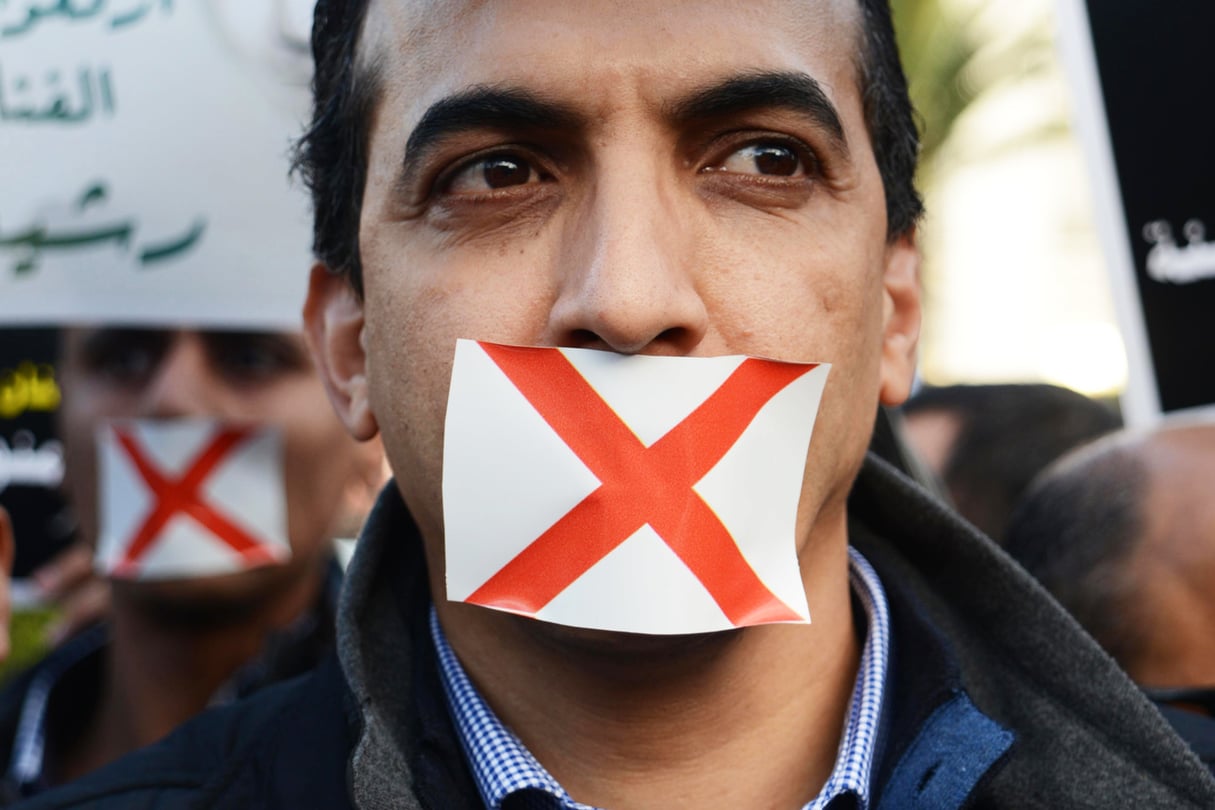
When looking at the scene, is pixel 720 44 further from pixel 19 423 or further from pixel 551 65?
pixel 19 423

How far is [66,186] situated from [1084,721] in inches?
85.0

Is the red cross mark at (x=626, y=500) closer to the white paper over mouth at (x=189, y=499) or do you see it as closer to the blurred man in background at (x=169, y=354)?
the blurred man in background at (x=169, y=354)

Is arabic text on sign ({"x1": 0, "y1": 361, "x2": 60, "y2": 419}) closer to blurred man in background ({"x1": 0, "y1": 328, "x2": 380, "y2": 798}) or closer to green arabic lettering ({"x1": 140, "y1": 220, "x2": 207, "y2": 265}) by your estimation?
blurred man in background ({"x1": 0, "y1": 328, "x2": 380, "y2": 798})

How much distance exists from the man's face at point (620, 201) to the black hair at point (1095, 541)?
1169 mm

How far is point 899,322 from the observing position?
2.29m

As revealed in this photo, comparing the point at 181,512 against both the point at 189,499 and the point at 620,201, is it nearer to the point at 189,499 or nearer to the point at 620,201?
the point at 189,499

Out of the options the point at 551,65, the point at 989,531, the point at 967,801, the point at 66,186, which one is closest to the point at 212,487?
the point at 66,186

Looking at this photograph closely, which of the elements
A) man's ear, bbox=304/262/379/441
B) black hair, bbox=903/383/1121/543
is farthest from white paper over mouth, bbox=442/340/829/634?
black hair, bbox=903/383/1121/543

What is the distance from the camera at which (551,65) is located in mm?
1901

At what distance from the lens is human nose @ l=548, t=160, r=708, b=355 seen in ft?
5.59

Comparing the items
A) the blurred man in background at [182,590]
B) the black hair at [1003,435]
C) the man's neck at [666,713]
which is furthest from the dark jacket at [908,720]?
the black hair at [1003,435]

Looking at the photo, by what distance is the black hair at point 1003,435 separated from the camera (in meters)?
4.50

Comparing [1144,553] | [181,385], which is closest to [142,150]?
[181,385]

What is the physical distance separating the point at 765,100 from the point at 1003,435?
2990 mm
